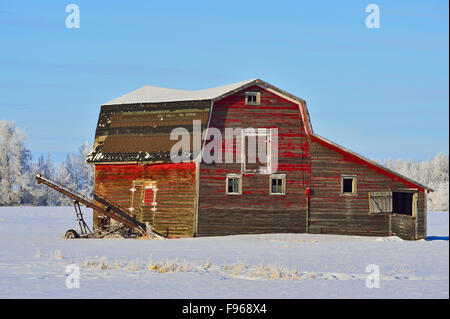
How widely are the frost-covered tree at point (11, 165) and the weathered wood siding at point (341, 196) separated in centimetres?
5509

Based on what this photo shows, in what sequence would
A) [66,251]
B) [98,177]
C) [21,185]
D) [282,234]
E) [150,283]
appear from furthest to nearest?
[21,185]
[98,177]
[282,234]
[66,251]
[150,283]

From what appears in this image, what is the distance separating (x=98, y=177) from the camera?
33.6m

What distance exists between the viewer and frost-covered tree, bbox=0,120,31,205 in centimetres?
7844

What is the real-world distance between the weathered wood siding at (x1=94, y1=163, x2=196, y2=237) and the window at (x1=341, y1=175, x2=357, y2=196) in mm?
7485

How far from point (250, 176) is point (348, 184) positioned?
507cm

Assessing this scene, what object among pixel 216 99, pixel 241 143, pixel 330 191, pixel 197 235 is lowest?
pixel 197 235

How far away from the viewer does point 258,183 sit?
104 ft

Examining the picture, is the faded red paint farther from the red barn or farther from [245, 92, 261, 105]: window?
[245, 92, 261, 105]: window

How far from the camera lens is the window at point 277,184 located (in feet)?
104

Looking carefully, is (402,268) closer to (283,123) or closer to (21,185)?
(283,123)
